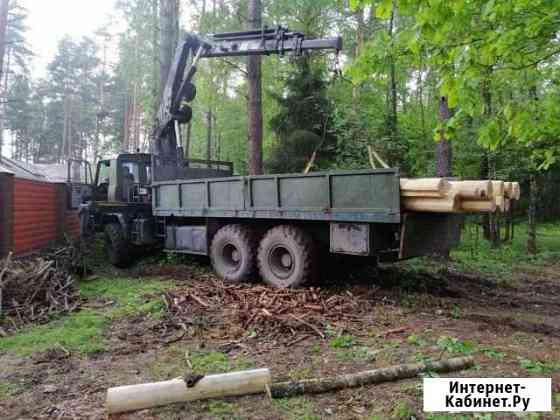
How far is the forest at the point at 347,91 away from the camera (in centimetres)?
439

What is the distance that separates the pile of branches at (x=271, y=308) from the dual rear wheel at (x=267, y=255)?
30 cm

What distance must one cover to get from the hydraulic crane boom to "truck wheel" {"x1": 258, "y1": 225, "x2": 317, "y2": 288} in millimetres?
3542

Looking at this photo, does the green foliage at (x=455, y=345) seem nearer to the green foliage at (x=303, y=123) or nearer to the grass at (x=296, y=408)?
the grass at (x=296, y=408)

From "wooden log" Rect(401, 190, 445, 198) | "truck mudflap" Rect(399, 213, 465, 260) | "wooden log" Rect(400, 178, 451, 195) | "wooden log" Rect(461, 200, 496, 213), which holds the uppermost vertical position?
"wooden log" Rect(400, 178, 451, 195)

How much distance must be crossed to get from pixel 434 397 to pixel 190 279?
5.95 meters

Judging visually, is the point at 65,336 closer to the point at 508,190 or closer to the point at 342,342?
the point at 342,342

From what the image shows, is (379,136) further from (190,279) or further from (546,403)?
(546,403)

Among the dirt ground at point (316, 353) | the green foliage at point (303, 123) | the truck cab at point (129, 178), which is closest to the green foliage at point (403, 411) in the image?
the dirt ground at point (316, 353)

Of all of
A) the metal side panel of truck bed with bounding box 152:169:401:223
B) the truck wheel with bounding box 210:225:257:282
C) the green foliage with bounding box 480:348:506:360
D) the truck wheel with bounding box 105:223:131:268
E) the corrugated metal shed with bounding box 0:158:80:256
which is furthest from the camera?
the truck wheel with bounding box 105:223:131:268

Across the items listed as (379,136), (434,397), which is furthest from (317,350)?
(379,136)

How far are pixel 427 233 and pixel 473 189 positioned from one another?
1.12m

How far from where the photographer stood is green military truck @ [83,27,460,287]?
603cm

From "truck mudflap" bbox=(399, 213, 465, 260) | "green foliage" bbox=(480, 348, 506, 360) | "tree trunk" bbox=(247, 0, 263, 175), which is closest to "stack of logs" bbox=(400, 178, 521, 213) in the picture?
"truck mudflap" bbox=(399, 213, 465, 260)

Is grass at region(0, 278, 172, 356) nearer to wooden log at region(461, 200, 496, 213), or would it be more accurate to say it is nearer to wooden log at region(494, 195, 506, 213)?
wooden log at region(461, 200, 496, 213)
